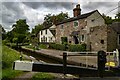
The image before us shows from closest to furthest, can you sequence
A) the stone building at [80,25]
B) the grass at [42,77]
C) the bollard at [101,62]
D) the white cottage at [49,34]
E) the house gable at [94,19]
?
the bollard at [101,62]
the grass at [42,77]
the stone building at [80,25]
the house gable at [94,19]
the white cottage at [49,34]

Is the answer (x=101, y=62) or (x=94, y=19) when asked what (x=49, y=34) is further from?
(x=101, y=62)

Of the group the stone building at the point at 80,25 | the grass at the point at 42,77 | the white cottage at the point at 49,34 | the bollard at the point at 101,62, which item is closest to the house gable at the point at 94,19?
the stone building at the point at 80,25

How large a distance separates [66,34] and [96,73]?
35169 millimetres

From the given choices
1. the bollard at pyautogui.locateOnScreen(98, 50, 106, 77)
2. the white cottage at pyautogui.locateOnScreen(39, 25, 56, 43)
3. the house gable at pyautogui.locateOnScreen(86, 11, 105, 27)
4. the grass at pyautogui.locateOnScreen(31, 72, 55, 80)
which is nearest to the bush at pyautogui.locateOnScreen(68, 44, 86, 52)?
the house gable at pyautogui.locateOnScreen(86, 11, 105, 27)

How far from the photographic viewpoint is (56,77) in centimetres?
763

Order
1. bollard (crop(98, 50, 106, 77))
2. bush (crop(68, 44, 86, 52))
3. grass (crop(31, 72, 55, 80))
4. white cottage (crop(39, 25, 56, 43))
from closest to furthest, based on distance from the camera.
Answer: bollard (crop(98, 50, 106, 77))
grass (crop(31, 72, 55, 80))
bush (crop(68, 44, 86, 52))
white cottage (crop(39, 25, 56, 43))

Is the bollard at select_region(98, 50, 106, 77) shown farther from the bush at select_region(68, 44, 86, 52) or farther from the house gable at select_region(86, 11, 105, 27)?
the house gable at select_region(86, 11, 105, 27)

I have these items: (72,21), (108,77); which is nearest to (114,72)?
(108,77)

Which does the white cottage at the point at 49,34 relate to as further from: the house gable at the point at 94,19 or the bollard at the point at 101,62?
the bollard at the point at 101,62

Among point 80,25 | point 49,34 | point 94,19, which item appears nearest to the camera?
point 94,19

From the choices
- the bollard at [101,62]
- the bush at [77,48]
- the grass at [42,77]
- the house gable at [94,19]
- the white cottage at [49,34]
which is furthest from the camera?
the white cottage at [49,34]

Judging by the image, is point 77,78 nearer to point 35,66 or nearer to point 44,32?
point 35,66

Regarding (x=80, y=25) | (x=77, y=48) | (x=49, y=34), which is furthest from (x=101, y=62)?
(x=49, y=34)

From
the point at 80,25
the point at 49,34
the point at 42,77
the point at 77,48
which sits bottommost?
the point at 42,77
